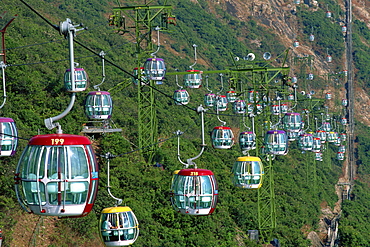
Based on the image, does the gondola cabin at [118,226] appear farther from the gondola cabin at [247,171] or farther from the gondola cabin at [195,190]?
the gondola cabin at [247,171]

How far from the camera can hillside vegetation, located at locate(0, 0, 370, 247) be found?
30.2 meters

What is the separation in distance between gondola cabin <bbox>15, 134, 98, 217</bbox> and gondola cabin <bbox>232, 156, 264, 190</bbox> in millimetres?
14892

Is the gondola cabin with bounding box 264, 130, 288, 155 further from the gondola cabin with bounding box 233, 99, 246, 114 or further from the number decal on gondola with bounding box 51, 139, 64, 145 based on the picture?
the number decal on gondola with bounding box 51, 139, 64, 145

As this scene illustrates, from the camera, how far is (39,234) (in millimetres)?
27297

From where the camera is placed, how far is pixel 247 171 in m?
26.8

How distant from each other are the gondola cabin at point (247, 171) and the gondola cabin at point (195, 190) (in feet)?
23.0

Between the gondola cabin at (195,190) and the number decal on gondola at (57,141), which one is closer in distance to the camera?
the number decal on gondola at (57,141)

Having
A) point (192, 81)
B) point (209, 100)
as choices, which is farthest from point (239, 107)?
point (192, 81)

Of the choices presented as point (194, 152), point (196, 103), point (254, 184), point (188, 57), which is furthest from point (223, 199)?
point (188, 57)

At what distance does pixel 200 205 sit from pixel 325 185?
5824cm

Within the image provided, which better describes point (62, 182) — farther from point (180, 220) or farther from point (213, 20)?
point (213, 20)

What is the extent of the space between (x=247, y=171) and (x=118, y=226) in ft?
28.9

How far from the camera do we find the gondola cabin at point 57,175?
39.7ft

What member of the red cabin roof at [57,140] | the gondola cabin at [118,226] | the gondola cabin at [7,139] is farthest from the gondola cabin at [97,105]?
the red cabin roof at [57,140]
